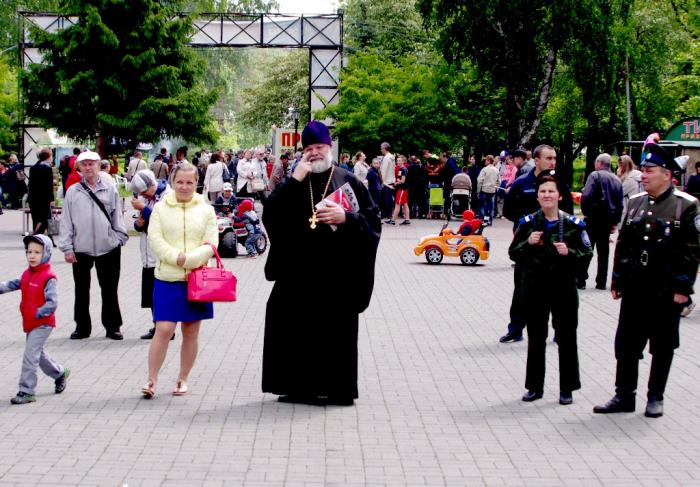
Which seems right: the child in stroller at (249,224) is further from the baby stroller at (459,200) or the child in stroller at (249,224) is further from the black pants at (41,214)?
the baby stroller at (459,200)

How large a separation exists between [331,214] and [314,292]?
1.89 feet

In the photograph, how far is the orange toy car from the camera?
1933 centimetres

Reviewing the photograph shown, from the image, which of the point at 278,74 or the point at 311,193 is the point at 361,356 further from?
the point at 278,74

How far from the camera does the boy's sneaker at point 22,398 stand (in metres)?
7.89

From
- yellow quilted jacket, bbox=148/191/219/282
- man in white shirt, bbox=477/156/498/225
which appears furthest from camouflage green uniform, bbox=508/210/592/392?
man in white shirt, bbox=477/156/498/225

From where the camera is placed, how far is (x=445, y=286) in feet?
52.6

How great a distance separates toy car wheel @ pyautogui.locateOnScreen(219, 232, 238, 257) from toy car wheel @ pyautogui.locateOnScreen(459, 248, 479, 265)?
3.91 meters

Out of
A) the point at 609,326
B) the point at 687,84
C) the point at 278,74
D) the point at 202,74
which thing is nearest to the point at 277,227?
the point at 609,326

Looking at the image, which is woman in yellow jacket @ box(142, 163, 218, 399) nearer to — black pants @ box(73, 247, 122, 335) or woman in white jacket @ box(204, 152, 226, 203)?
black pants @ box(73, 247, 122, 335)

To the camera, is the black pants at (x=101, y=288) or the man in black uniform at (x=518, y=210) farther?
the man in black uniform at (x=518, y=210)

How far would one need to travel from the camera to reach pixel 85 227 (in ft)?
35.1

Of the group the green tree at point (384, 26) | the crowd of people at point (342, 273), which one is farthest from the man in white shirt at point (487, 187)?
the green tree at point (384, 26)

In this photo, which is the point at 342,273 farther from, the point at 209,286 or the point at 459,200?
the point at 459,200

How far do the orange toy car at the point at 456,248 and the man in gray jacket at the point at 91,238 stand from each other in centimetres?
927
